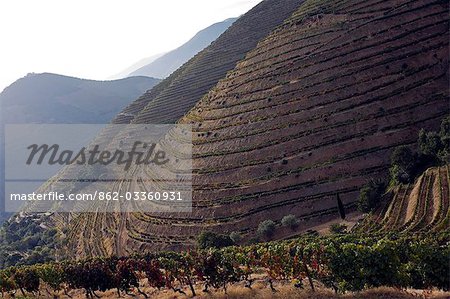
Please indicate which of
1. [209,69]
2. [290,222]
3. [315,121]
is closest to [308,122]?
[315,121]

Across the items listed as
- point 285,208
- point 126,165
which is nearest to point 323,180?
point 285,208

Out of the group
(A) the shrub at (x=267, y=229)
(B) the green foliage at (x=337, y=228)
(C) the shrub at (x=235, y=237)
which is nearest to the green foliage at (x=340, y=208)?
(B) the green foliage at (x=337, y=228)

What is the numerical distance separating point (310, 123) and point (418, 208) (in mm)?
26523

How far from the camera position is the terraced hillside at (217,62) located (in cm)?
12406

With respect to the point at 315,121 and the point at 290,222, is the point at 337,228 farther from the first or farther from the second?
the point at 315,121

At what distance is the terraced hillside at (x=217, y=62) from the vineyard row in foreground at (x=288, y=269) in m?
82.7

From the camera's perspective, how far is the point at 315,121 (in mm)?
71688

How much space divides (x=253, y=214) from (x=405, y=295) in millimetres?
42544

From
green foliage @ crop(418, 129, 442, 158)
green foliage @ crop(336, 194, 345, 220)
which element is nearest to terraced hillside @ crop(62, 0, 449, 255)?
green foliage @ crop(336, 194, 345, 220)

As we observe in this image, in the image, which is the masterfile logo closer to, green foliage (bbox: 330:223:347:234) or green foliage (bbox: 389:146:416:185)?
green foliage (bbox: 330:223:347:234)

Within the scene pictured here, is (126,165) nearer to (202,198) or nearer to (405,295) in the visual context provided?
(202,198)

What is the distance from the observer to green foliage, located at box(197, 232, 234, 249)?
178 ft

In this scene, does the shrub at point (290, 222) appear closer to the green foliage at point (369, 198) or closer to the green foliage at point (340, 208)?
the green foliage at point (340, 208)

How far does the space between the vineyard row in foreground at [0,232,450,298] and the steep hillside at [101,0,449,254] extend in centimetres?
2615
